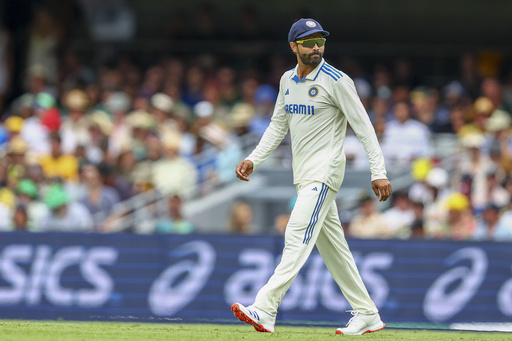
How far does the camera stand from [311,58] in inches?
312

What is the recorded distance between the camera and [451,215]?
1277 cm

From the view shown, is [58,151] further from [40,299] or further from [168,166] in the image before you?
[40,299]

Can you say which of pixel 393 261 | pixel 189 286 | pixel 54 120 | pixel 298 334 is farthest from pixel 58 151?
pixel 298 334

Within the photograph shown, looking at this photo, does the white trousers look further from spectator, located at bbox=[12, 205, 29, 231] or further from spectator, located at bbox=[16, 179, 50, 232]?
spectator, located at bbox=[16, 179, 50, 232]

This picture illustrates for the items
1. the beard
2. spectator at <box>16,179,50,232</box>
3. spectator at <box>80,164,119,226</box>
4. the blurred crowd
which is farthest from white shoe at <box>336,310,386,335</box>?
spectator at <box>80,164,119,226</box>

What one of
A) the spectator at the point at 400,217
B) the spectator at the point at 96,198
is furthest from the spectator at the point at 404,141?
the spectator at the point at 96,198

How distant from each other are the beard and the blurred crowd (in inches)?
196

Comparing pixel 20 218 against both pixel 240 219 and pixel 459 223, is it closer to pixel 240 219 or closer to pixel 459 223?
pixel 240 219

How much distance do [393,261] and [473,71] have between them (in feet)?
22.8

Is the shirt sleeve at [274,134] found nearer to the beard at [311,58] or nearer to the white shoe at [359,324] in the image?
the beard at [311,58]

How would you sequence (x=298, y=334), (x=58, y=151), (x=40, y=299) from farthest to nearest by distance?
(x=58, y=151)
(x=40, y=299)
(x=298, y=334)

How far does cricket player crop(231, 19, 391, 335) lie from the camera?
7.81 metres

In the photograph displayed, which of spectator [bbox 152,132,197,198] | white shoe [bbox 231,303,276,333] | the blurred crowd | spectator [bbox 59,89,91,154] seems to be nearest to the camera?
white shoe [bbox 231,303,276,333]

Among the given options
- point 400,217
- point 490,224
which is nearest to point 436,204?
point 400,217
